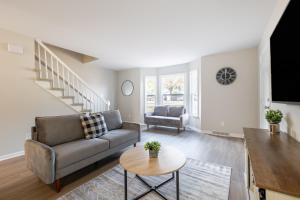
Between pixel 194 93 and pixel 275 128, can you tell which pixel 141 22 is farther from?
pixel 194 93

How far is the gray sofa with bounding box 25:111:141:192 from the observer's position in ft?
5.74

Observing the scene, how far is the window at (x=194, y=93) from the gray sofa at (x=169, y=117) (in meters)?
0.35

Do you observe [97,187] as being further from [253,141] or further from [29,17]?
[29,17]

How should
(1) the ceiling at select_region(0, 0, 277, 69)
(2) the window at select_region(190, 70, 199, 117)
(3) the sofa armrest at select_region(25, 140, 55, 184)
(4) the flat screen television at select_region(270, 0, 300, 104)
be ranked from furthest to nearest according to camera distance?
1. (2) the window at select_region(190, 70, 199, 117)
2. (1) the ceiling at select_region(0, 0, 277, 69)
3. (3) the sofa armrest at select_region(25, 140, 55, 184)
4. (4) the flat screen television at select_region(270, 0, 300, 104)

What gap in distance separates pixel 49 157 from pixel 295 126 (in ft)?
9.02

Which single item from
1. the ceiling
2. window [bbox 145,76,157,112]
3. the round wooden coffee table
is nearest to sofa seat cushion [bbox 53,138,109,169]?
the round wooden coffee table

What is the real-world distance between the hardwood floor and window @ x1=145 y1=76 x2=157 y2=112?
246cm

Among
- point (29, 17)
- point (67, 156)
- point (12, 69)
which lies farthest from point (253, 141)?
point (12, 69)

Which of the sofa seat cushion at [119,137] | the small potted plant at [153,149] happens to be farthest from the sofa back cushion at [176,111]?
the small potted plant at [153,149]

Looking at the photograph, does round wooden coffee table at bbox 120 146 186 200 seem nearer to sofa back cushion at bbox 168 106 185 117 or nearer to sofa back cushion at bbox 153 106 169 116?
sofa back cushion at bbox 168 106 185 117

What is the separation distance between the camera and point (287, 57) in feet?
4.46

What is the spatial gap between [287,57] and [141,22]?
2.04 m

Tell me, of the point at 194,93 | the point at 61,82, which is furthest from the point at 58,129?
the point at 194,93

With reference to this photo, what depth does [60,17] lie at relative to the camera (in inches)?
92.0
